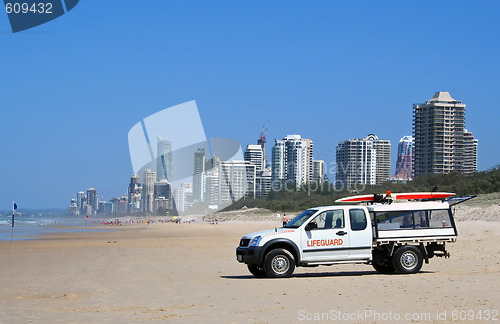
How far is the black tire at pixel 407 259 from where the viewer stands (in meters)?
15.5

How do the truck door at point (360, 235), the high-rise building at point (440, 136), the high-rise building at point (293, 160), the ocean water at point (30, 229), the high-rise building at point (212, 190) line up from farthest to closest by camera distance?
the high-rise building at point (293, 160) → the high-rise building at point (212, 190) → the high-rise building at point (440, 136) → the ocean water at point (30, 229) → the truck door at point (360, 235)

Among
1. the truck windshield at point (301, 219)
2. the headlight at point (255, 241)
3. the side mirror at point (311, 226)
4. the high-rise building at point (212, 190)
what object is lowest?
the headlight at point (255, 241)

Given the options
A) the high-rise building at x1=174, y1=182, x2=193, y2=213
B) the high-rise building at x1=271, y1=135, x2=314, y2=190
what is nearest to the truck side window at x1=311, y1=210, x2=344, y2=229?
the high-rise building at x1=271, y1=135, x2=314, y2=190

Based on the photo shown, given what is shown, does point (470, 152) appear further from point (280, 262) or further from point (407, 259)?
point (280, 262)

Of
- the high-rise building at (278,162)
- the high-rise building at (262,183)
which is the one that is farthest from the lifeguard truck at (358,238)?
the high-rise building at (278,162)

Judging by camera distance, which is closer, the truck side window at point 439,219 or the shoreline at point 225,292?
the shoreline at point 225,292

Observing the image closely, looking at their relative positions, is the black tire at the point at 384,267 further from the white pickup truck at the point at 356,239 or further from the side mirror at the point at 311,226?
the side mirror at the point at 311,226

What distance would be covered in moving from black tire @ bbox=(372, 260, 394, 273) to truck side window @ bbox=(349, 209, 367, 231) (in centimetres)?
110

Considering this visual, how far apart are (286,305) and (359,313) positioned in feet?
4.69

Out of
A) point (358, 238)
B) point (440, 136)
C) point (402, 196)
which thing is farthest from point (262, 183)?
point (358, 238)

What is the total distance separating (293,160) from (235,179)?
712 inches

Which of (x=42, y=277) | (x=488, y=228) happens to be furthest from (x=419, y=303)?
(x=488, y=228)

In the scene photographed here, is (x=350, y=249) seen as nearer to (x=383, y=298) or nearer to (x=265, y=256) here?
(x=265, y=256)

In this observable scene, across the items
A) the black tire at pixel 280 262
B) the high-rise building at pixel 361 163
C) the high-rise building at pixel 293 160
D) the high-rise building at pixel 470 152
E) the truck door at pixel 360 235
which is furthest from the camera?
the high-rise building at pixel 293 160
